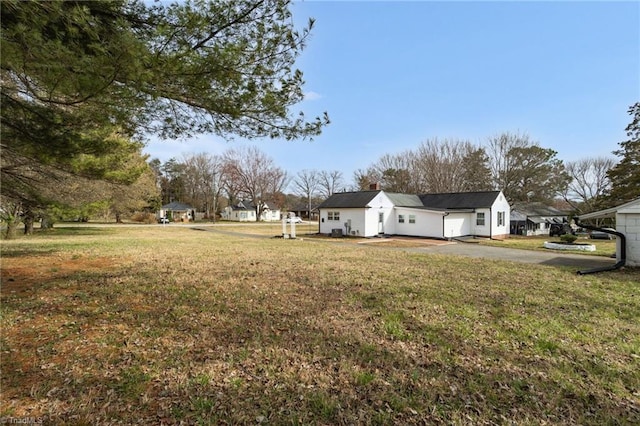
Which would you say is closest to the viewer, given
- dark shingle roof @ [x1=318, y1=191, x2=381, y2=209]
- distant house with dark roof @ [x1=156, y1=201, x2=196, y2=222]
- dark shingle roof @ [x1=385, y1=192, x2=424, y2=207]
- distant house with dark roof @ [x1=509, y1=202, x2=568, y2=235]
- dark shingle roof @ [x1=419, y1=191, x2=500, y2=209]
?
dark shingle roof @ [x1=318, y1=191, x2=381, y2=209]

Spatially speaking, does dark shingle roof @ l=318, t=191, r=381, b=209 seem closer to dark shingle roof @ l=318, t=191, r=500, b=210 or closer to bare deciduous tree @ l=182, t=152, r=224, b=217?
dark shingle roof @ l=318, t=191, r=500, b=210

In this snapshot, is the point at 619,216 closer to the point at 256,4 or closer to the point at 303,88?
the point at 303,88

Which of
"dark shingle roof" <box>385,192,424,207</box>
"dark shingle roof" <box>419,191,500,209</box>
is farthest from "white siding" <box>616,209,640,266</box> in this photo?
"dark shingle roof" <box>385,192,424,207</box>

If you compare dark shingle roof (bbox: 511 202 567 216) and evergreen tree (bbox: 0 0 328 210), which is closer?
evergreen tree (bbox: 0 0 328 210)

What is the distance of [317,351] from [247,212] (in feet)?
175

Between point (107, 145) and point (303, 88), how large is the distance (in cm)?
420

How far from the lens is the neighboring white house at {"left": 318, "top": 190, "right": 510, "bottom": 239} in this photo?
2280 centimetres

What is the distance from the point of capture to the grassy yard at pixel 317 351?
289 cm

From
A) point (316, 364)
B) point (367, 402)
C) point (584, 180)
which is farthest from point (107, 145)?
point (584, 180)

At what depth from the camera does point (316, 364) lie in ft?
12.2

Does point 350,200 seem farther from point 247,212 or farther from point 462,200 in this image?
point 247,212

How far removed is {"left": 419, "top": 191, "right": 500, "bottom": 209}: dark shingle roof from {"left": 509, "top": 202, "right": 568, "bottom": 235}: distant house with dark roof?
340 inches

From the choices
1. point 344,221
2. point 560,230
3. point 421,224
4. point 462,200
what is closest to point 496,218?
point 462,200

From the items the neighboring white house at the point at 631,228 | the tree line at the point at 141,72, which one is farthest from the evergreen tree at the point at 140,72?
the neighboring white house at the point at 631,228
